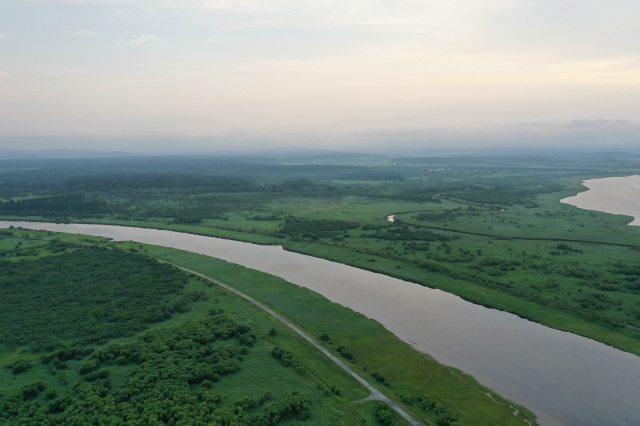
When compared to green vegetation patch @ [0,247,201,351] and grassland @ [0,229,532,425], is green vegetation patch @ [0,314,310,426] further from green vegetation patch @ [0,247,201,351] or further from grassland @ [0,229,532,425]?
green vegetation patch @ [0,247,201,351]

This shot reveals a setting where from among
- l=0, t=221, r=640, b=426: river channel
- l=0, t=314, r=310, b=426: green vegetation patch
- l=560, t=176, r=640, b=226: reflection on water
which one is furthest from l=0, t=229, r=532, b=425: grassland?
l=560, t=176, r=640, b=226: reflection on water

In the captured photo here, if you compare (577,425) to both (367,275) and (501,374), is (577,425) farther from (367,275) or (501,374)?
(367,275)

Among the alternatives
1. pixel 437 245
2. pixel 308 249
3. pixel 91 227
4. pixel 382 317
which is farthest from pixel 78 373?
pixel 91 227

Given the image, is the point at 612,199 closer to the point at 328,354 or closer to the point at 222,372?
the point at 328,354

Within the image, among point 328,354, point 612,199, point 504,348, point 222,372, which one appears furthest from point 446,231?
point 612,199

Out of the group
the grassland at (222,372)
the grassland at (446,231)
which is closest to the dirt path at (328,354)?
the grassland at (222,372)

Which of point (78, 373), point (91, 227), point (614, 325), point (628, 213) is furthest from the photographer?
point (628, 213)
